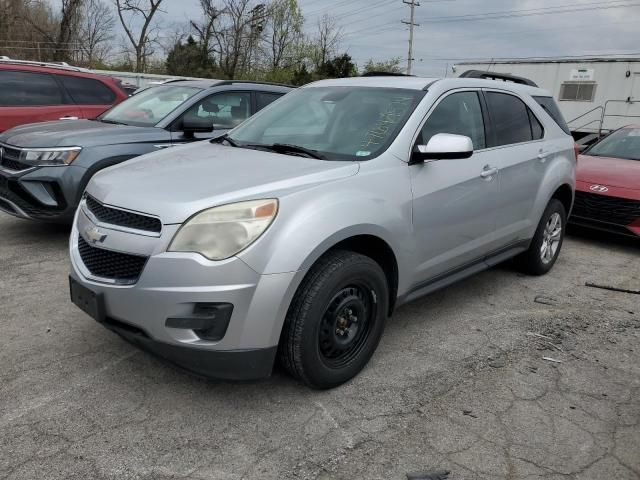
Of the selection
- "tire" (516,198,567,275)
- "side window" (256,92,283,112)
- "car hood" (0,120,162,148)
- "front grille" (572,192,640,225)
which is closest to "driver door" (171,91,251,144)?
"side window" (256,92,283,112)

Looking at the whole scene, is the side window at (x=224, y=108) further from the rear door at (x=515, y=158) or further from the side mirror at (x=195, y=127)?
the rear door at (x=515, y=158)

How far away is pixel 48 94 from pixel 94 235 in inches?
219

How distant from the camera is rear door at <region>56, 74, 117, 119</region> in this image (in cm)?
740

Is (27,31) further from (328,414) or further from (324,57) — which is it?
(328,414)

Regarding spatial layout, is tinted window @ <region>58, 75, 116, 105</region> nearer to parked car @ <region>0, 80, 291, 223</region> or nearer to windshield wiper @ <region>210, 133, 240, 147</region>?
parked car @ <region>0, 80, 291, 223</region>

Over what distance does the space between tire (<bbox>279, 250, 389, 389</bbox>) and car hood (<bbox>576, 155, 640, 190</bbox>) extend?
4611mm

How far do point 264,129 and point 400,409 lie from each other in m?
2.16

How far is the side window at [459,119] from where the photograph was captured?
356cm

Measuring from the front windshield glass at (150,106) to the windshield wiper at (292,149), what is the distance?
2626 millimetres

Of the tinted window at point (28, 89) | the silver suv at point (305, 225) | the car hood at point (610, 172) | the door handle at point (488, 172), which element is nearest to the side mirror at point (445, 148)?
the silver suv at point (305, 225)

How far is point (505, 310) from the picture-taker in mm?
4285

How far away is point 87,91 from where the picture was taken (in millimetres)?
7520

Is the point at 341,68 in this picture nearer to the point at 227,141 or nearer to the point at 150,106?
the point at 150,106

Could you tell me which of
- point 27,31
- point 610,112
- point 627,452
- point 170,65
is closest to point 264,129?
point 627,452
